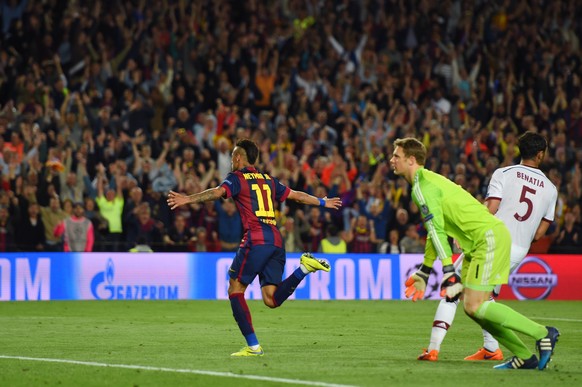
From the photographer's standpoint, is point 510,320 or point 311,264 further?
point 311,264

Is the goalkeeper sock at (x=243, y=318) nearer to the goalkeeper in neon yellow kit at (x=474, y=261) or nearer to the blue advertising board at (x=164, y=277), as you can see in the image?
the goalkeeper in neon yellow kit at (x=474, y=261)

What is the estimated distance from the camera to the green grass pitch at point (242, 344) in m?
10.1

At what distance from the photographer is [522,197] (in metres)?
12.1

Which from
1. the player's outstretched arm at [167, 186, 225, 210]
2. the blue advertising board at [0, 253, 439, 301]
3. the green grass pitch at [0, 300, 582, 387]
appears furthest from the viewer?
the blue advertising board at [0, 253, 439, 301]

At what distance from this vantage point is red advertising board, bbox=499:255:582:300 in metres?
25.3

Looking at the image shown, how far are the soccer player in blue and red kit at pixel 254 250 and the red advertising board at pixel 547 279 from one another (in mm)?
13702

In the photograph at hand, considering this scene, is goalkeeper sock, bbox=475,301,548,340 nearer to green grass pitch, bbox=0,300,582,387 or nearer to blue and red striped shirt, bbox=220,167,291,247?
green grass pitch, bbox=0,300,582,387

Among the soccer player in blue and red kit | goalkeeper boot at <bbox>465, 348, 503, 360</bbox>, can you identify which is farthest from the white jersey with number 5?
the soccer player in blue and red kit

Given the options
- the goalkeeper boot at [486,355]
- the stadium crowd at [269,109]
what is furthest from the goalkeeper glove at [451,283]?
the stadium crowd at [269,109]

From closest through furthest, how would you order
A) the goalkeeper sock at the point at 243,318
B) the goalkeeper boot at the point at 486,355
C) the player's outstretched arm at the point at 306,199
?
1. the goalkeeper sock at the point at 243,318
2. the goalkeeper boot at the point at 486,355
3. the player's outstretched arm at the point at 306,199

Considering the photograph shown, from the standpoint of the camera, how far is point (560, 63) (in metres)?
32.1

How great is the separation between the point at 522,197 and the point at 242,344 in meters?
3.85

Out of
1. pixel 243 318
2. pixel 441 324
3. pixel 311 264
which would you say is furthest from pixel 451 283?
pixel 243 318

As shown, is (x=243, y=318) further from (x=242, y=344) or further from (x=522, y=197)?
(x=522, y=197)
